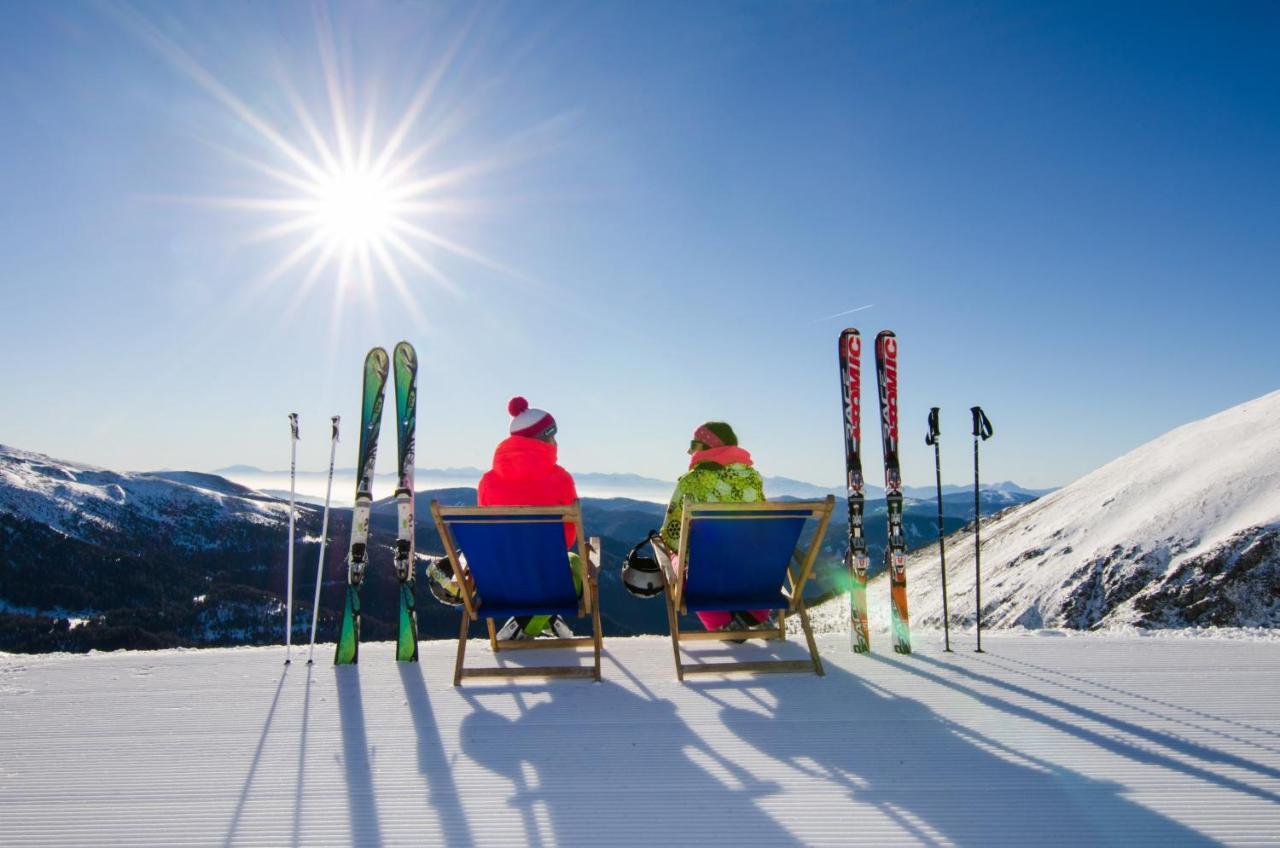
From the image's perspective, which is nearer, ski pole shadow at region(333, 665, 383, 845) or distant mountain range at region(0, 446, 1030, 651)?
ski pole shadow at region(333, 665, 383, 845)

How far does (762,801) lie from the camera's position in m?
2.63

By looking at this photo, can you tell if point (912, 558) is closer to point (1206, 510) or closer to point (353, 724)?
point (1206, 510)

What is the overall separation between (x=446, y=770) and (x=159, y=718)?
6.42ft

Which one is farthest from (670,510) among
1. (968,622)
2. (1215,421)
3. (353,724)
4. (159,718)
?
(1215,421)

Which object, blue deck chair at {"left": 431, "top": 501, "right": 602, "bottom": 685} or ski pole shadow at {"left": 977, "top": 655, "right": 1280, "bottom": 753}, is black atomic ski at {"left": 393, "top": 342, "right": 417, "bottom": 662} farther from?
ski pole shadow at {"left": 977, "top": 655, "right": 1280, "bottom": 753}

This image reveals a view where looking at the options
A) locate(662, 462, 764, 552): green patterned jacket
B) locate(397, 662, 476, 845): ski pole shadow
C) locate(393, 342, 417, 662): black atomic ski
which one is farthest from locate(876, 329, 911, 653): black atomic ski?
locate(393, 342, 417, 662): black atomic ski

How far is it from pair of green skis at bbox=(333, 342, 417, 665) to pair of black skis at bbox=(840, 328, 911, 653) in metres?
3.40

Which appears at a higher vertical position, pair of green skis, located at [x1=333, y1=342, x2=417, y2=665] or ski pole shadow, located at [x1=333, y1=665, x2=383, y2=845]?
pair of green skis, located at [x1=333, y1=342, x2=417, y2=665]

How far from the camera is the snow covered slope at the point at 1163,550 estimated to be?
418 inches

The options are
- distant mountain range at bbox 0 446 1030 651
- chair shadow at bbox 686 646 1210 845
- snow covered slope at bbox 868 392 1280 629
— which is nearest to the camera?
chair shadow at bbox 686 646 1210 845

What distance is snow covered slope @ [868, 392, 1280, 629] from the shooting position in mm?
10609

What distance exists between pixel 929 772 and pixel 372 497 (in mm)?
4152

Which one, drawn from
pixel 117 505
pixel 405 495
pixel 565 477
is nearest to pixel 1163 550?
pixel 565 477

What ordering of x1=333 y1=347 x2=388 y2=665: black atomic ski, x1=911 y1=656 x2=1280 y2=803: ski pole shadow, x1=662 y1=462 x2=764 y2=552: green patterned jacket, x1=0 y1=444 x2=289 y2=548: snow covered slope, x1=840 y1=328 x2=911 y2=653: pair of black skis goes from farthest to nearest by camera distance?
1. x1=0 y1=444 x2=289 y2=548: snow covered slope
2. x1=840 y1=328 x2=911 y2=653: pair of black skis
3. x1=662 y1=462 x2=764 y2=552: green patterned jacket
4. x1=333 y1=347 x2=388 y2=665: black atomic ski
5. x1=911 y1=656 x2=1280 y2=803: ski pole shadow
